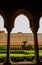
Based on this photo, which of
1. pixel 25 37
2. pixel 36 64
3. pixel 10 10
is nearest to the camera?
pixel 36 64

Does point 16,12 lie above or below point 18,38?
above

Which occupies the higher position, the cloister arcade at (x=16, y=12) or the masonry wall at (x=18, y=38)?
the cloister arcade at (x=16, y=12)

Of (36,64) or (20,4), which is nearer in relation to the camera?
(36,64)

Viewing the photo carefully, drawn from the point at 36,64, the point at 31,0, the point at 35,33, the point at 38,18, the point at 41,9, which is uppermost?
the point at 31,0

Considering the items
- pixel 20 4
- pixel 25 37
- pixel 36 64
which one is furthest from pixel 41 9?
pixel 25 37

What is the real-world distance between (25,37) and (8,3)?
Result: 20.7 meters

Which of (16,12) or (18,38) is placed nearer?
(16,12)

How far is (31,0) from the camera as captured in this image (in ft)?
21.0

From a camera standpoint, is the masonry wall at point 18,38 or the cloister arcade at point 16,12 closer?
the cloister arcade at point 16,12

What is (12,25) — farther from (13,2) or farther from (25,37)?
(25,37)

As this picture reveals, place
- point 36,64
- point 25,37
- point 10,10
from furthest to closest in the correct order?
point 25,37 → point 10,10 → point 36,64

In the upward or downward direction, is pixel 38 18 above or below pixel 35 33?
above

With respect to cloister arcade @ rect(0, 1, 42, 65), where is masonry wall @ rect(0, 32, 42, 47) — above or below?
below

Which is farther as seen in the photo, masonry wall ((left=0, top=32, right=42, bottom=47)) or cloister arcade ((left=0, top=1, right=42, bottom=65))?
masonry wall ((left=0, top=32, right=42, bottom=47))
